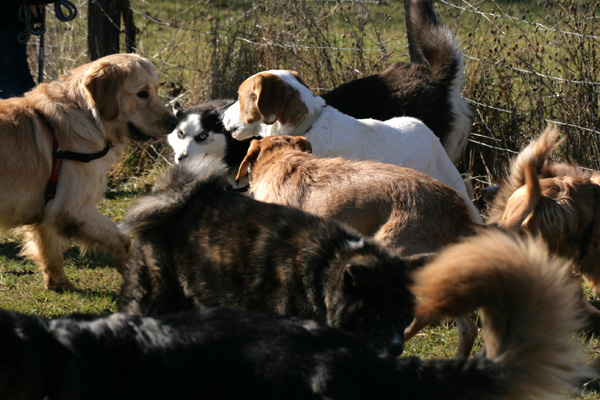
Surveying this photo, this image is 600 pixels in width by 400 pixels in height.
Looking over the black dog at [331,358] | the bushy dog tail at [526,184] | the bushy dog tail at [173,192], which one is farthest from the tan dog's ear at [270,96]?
the black dog at [331,358]

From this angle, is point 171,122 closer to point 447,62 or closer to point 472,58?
point 447,62

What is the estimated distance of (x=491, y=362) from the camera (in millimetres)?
2066

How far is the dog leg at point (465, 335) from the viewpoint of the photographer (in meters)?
3.81

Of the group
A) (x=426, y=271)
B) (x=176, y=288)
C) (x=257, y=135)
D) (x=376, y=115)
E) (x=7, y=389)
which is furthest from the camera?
(x=376, y=115)

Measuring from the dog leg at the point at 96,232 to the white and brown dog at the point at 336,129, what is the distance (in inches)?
52.5

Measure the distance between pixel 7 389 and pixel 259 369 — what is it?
730 millimetres

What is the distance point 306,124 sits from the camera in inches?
205

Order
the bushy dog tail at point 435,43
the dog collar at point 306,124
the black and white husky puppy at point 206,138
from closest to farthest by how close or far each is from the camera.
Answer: the dog collar at point 306,124 → the black and white husky puppy at point 206,138 → the bushy dog tail at point 435,43

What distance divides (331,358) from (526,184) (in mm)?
2027

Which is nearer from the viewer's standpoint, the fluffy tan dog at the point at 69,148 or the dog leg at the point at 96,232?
the fluffy tan dog at the point at 69,148

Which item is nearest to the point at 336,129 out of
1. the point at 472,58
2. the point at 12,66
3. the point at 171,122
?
the point at 171,122

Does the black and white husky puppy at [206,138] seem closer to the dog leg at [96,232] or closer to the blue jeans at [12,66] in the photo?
the dog leg at [96,232]

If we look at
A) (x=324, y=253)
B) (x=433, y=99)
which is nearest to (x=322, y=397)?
(x=324, y=253)

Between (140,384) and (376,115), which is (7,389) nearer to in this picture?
(140,384)
